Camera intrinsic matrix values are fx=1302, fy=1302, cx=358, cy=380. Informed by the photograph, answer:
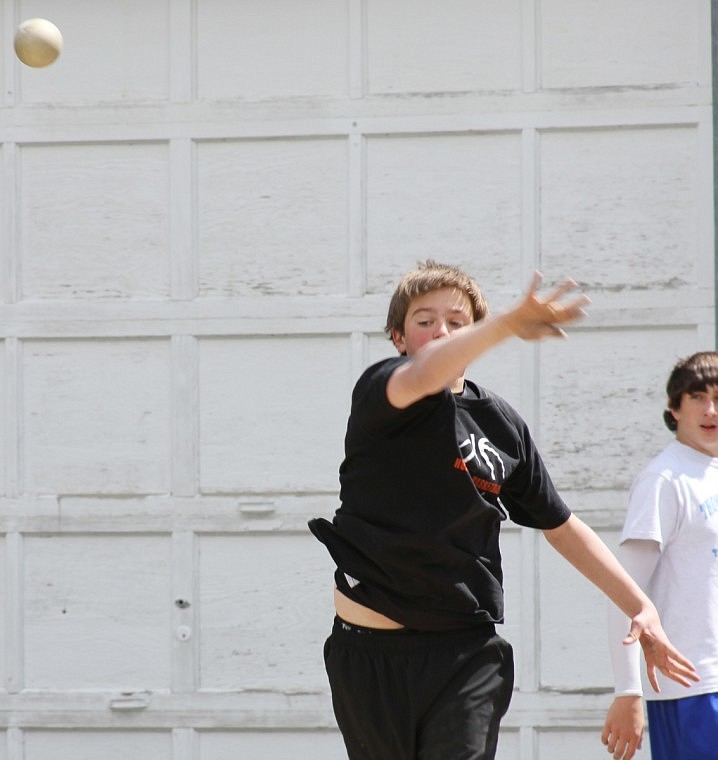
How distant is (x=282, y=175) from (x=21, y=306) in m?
1.11

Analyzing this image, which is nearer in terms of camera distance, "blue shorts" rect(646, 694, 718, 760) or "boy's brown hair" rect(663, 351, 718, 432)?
"blue shorts" rect(646, 694, 718, 760)

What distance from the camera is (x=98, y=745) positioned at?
488 cm

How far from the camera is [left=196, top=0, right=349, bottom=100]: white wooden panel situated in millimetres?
4871

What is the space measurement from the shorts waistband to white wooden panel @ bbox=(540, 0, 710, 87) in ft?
8.65

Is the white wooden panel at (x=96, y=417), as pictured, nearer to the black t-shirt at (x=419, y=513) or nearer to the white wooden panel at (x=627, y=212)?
the white wooden panel at (x=627, y=212)

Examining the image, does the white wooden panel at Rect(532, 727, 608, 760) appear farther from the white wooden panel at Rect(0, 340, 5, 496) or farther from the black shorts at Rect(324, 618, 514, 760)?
the white wooden panel at Rect(0, 340, 5, 496)

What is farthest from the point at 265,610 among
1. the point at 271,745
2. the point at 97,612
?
the point at 97,612

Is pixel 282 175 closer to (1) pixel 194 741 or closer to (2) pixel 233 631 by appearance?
(2) pixel 233 631

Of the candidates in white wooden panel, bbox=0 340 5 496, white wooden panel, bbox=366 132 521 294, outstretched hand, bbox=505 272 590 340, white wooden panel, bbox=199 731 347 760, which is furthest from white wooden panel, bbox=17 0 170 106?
outstretched hand, bbox=505 272 590 340

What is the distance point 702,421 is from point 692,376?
0.43ft

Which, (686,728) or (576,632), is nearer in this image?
(686,728)

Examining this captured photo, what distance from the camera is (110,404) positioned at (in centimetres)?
489

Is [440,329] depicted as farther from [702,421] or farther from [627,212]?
[627,212]

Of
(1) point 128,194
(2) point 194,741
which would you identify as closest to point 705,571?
(2) point 194,741
